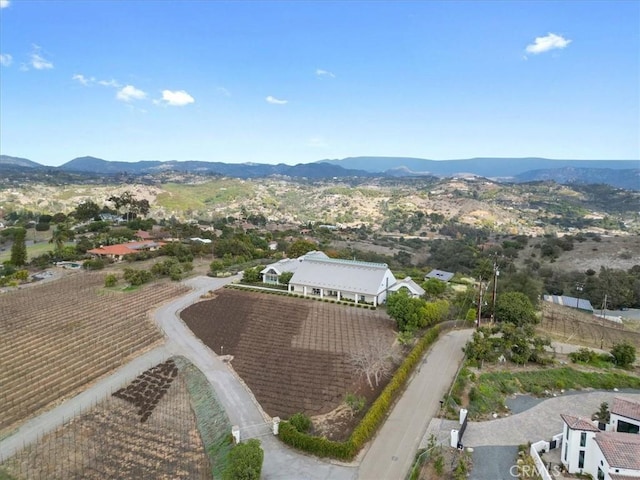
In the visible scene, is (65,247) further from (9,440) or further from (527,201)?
(527,201)

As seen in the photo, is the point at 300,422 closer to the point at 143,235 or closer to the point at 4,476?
the point at 4,476

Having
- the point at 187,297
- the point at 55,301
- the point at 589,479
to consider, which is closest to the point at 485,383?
the point at 589,479

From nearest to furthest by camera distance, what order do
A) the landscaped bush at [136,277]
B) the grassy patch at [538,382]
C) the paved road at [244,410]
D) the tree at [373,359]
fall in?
the paved road at [244,410] → the grassy patch at [538,382] → the tree at [373,359] → the landscaped bush at [136,277]

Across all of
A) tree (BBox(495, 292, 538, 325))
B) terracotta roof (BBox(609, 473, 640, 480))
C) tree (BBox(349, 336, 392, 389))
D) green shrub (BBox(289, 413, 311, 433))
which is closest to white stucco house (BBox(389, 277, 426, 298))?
tree (BBox(495, 292, 538, 325))

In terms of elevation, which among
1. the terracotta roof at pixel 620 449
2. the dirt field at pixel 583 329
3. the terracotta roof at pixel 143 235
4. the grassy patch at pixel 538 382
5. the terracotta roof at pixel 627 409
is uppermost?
the terracotta roof at pixel 143 235

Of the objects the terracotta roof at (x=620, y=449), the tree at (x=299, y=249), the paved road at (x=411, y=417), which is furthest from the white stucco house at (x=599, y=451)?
the tree at (x=299, y=249)

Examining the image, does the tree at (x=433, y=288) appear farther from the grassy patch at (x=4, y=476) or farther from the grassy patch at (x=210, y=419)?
the grassy patch at (x=4, y=476)
